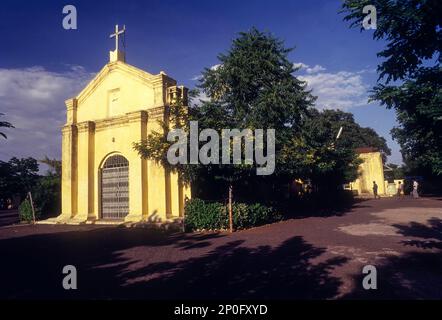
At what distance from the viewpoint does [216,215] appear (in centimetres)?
1343

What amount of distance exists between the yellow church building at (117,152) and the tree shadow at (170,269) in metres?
3.82

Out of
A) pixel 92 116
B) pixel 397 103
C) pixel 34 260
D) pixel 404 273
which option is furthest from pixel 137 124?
pixel 404 273

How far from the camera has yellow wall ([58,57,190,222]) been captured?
602 inches

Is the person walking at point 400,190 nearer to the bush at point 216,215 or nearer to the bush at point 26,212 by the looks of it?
the bush at point 216,215

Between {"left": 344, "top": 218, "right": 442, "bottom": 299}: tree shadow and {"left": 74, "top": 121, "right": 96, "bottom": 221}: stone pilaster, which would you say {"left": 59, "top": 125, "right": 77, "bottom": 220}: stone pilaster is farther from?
{"left": 344, "top": 218, "right": 442, "bottom": 299}: tree shadow

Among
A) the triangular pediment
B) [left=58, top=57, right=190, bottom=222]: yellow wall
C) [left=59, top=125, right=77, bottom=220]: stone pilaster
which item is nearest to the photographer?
[left=58, top=57, right=190, bottom=222]: yellow wall

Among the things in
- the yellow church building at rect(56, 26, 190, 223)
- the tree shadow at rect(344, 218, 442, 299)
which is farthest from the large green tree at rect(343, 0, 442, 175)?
the yellow church building at rect(56, 26, 190, 223)

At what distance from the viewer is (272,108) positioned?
14.1m

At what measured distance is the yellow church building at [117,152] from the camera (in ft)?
50.5

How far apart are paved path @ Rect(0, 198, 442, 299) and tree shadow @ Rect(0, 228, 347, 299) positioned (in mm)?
21

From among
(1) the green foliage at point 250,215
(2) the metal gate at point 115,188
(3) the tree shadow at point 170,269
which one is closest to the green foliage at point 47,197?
(2) the metal gate at point 115,188

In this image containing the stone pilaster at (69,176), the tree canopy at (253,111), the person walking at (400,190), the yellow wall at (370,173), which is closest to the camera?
the tree canopy at (253,111)

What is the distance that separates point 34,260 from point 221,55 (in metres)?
11.7

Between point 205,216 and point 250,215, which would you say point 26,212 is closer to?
point 205,216
